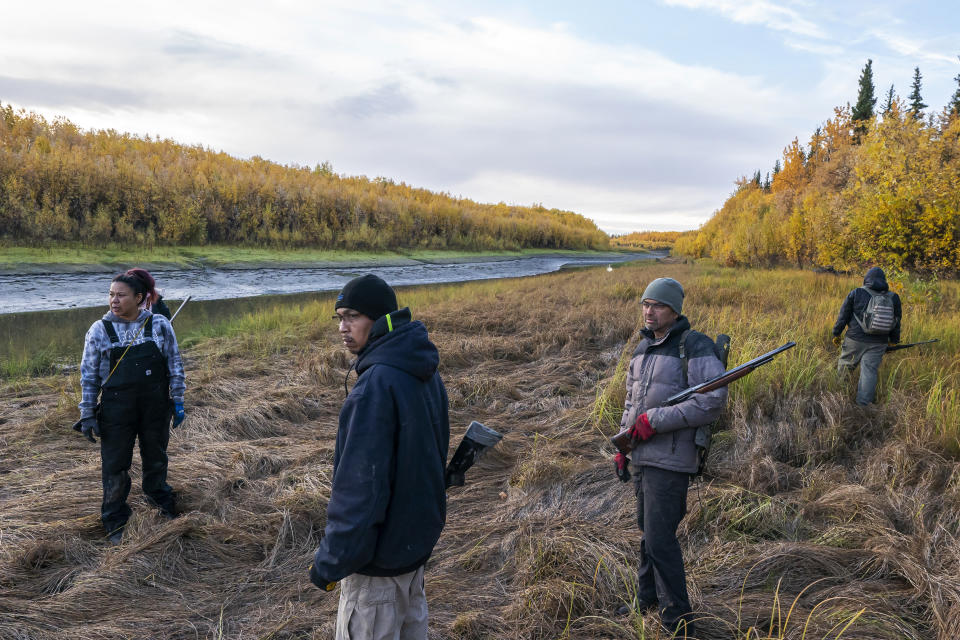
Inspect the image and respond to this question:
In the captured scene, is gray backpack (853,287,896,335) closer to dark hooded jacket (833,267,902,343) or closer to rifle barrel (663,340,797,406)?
dark hooded jacket (833,267,902,343)

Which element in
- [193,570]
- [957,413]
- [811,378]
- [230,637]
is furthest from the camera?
[811,378]

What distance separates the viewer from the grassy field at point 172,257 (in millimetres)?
15273

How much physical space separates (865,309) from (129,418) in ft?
25.1

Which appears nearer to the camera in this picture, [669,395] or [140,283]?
[669,395]

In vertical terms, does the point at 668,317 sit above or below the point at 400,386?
above

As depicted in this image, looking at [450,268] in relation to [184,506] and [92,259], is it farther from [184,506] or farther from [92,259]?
[184,506]

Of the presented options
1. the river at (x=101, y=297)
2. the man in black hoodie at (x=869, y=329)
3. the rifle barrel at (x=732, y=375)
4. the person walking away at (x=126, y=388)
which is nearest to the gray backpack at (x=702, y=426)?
the rifle barrel at (x=732, y=375)

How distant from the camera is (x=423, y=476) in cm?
175

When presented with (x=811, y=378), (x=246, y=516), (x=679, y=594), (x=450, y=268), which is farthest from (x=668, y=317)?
(x=450, y=268)

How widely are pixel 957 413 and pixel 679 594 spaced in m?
3.80

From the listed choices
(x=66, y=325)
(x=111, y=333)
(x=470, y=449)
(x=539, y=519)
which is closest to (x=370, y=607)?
(x=470, y=449)

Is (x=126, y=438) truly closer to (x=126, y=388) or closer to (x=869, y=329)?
(x=126, y=388)

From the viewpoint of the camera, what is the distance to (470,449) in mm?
2047

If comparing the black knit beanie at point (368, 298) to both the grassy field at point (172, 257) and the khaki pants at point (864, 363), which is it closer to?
the khaki pants at point (864, 363)
